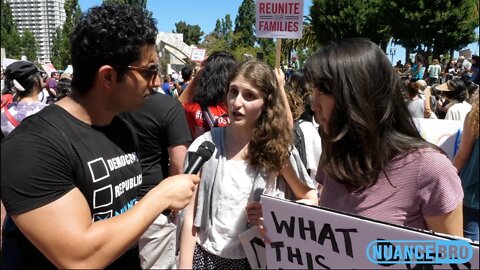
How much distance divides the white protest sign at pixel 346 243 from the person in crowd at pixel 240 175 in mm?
512

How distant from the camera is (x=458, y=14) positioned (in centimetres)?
2786

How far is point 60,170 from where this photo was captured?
1.41 meters

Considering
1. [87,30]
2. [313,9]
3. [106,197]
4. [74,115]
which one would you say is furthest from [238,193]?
[313,9]

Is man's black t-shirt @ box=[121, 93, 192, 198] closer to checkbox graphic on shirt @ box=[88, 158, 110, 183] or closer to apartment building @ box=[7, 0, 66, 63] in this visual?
apartment building @ box=[7, 0, 66, 63]

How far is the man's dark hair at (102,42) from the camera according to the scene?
163 cm

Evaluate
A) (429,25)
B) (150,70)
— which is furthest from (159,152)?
(429,25)

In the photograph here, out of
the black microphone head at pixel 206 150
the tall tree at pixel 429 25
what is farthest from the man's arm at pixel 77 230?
the tall tree at pixel 429 25

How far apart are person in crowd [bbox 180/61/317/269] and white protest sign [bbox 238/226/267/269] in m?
0.11

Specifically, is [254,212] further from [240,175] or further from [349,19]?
[349,19]

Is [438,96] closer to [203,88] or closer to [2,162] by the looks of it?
[203,88]

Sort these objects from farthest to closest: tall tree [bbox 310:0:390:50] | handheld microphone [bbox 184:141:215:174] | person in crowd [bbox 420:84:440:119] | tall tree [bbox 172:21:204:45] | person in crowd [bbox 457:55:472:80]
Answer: tall tree [bbox 172:21:204:45] < tall tree [bbox 310:0:390:50] < person in crowd [bbox 457:55:472:80] < person in crowd [bbox 420:84:440:119] < handheld microphone [bbox 184:141:215:174]

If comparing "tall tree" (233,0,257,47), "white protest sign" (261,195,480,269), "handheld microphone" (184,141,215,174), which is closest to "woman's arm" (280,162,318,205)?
"handheld microphone" (184,141,215,174)

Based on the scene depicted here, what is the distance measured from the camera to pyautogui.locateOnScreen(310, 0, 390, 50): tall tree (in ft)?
139

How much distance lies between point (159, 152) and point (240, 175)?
1029 millimetres
